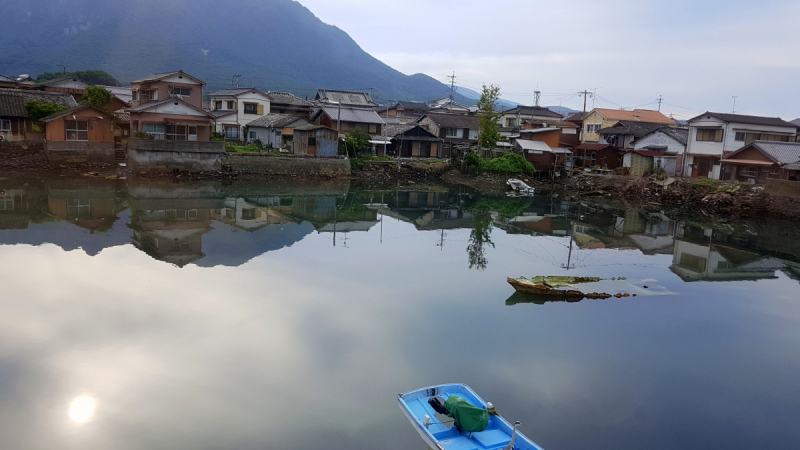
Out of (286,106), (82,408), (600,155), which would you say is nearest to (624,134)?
(600,155)

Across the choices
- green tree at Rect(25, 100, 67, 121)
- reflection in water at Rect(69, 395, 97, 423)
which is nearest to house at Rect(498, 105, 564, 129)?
green tree at Rect(25, 100, 67, 121)

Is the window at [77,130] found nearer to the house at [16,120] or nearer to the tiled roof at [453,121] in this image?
the house at [16,120]

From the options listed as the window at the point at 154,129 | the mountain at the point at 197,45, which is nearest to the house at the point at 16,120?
the window at the point at 154,129

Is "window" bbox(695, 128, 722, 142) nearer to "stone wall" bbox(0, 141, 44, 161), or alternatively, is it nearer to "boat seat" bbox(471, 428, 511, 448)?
"boat seat" bbox(471, 428, 511, 448)

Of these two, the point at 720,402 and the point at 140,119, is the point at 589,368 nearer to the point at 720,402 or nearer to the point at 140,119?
the point at 720,402

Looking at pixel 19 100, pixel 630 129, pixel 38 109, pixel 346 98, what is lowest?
pixel 38 109

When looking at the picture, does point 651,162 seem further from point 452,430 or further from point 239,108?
point 452,430

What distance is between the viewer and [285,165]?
121ft

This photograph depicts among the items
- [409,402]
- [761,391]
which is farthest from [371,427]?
[761,391]

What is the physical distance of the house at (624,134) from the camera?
139 feet

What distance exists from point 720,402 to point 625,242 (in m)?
13.9

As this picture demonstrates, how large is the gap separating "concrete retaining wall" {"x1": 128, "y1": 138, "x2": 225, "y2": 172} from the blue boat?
29.0 meters

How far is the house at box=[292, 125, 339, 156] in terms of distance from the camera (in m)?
A: 38.5

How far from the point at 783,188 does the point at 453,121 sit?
→ 26143 mm
